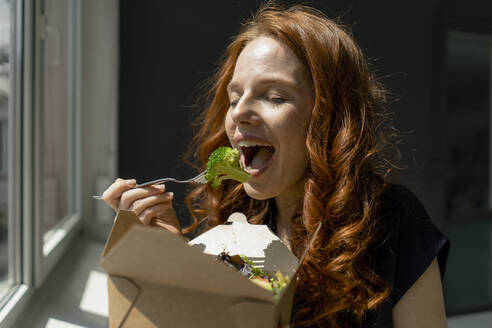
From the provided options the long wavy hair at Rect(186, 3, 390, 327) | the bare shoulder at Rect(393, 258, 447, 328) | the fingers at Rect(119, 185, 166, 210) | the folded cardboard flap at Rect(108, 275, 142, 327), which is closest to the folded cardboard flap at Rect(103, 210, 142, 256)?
the folded cardboard flap at Rect(108, 275, 142, 327)

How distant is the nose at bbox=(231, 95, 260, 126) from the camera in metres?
1.00

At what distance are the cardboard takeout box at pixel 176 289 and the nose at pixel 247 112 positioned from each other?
19.4 inches

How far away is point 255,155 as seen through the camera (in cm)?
113

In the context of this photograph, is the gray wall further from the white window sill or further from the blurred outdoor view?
the blurred outdoor view

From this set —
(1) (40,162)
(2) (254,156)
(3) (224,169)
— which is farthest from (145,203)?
(1) (40,162)

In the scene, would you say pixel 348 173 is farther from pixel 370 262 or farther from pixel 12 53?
pixel 12 53

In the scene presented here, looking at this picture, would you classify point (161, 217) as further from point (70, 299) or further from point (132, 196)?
point (70, 299)

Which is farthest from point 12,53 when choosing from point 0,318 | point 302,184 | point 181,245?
point 181,245

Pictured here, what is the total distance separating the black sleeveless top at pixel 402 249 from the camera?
963mm

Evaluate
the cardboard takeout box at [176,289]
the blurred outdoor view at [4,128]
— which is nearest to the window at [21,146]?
the blurred outdoor view at [4,128]

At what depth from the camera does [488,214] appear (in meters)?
3.23

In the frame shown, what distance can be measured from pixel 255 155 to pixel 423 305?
1.80 ft

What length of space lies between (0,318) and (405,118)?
9.35 ft

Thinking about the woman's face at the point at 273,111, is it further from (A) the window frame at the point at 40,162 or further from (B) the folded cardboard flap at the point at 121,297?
(A) the window frame at the point at 40,162
